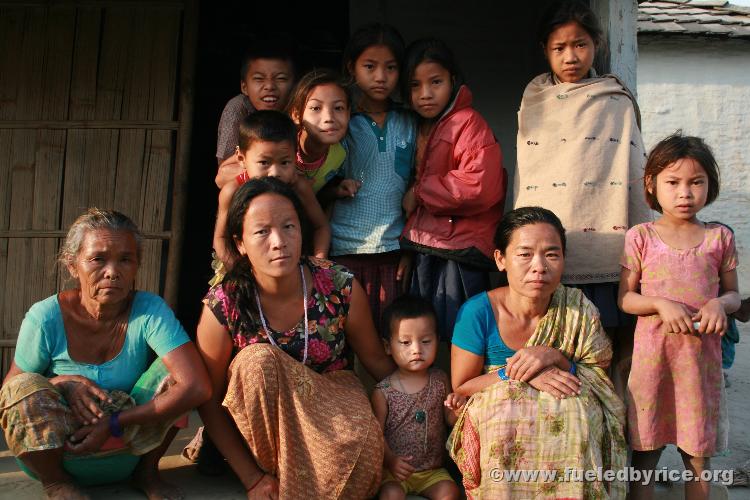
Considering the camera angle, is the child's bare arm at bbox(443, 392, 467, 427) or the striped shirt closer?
the child's bare arm at bbox(443, 392, 467, 427)

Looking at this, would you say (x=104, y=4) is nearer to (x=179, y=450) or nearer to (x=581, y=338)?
(x=179, y=450)

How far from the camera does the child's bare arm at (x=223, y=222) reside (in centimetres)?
308

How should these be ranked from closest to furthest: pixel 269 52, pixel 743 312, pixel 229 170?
1. pixel 743 312
2. pixel 229 170
3. pixel 269 52

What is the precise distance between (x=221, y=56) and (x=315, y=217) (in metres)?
2.43

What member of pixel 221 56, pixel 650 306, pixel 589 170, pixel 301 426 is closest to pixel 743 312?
pixel 650 306

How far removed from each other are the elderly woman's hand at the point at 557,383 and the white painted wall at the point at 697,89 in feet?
23.5

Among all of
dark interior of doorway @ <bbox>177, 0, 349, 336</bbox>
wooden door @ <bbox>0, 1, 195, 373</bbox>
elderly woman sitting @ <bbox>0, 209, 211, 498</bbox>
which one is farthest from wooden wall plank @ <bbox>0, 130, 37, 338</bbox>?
elderly woman sitting @ <bbox>0, 209, 211, 498</bbox>

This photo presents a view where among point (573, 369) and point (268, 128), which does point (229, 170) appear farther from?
point (573, 369)

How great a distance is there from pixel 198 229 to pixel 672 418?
346cm

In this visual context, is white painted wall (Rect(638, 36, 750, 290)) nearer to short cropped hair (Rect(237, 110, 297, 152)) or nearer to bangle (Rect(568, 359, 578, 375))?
bangle (Rect(568, 359, 578, 375))

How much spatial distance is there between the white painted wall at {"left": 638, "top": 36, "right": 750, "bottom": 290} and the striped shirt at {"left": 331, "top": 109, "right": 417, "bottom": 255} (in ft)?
21.8

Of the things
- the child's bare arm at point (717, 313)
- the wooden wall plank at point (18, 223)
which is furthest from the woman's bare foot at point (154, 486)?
the child's bare arm at point (717, 313)

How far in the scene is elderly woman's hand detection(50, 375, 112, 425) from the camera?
8.89ft

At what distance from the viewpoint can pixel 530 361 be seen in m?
2.82
